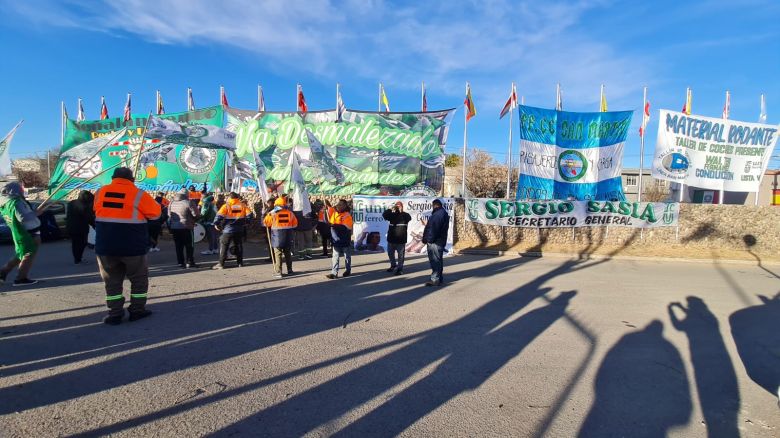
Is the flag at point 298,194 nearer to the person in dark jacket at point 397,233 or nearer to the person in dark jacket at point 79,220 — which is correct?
the person in dark jacket at point 397,233

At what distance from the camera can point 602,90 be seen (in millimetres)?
17375

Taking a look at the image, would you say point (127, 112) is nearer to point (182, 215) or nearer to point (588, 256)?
point (182, 215)

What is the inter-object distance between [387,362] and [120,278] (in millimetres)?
3529

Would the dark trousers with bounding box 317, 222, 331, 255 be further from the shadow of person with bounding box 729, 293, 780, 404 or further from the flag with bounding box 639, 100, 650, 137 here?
the flag with bounding box 639, 100, 650, 137

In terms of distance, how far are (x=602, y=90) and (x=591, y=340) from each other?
50.5 feet

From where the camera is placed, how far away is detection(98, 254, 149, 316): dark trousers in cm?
514

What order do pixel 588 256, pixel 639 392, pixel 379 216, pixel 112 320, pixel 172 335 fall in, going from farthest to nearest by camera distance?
1. pixel 379 216
2. pixel 588 256
3. pixel 112 320
4. pixel 172 335
5. pixel 639 392

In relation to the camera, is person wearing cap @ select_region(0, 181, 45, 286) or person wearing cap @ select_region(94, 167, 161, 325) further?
person wearing cap @ select_region(0, 181, 45, 286)

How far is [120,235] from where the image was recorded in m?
5.10

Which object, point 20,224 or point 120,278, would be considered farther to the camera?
point 20,224

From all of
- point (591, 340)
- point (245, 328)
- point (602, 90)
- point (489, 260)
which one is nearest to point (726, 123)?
point (602, 90)

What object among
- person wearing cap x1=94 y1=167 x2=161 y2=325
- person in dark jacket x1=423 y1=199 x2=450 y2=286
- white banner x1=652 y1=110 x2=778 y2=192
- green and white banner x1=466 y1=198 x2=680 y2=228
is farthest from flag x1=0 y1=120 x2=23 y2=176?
white banner x1=652 y1=110 x2=778 y2=192

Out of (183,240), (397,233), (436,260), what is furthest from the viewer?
(183,240)

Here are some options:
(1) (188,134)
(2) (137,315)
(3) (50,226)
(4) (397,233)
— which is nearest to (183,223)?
(1) (188,134)
